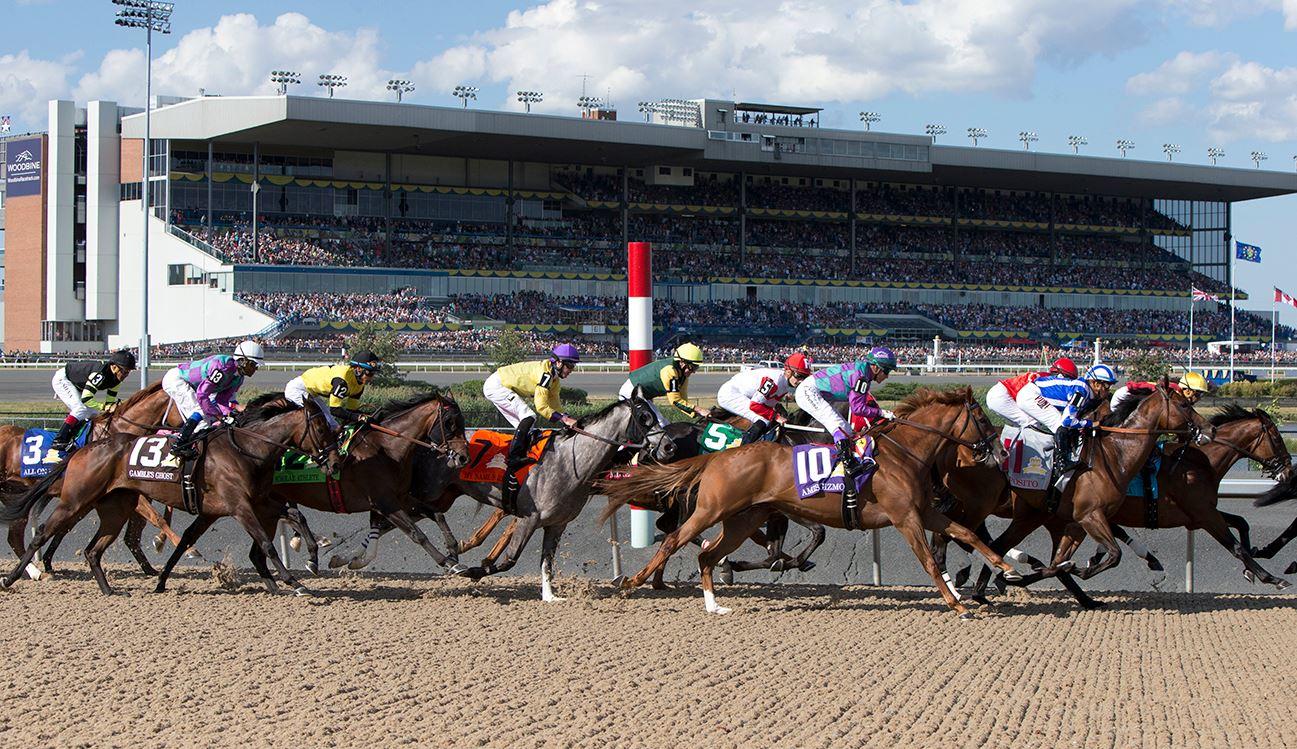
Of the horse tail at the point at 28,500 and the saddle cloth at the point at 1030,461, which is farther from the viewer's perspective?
the horse tail at the point at 28,500

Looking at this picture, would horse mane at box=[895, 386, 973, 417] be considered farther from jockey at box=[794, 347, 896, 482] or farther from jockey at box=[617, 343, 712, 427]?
jockey at box=[617, 343, 712, 427]

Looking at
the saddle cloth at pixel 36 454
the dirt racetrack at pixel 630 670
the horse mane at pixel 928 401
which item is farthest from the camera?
the saddle cloth at pixel 36 454

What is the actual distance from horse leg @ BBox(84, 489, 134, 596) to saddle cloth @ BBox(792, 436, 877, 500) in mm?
4510

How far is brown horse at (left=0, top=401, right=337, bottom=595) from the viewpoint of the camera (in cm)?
845

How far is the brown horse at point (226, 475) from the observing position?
8.45 m

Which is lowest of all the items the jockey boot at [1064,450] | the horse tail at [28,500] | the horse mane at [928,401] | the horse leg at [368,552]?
the horse leg at [368,552]

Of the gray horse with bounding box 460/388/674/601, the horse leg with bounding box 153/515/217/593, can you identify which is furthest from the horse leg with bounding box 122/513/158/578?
the gray horse with bounding box 460/388/674/601

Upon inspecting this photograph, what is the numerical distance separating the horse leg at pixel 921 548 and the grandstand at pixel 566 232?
29.5 m

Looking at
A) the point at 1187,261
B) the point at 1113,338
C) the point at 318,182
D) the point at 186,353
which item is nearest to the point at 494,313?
the point at 318,182

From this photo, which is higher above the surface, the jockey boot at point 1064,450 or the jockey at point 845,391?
the jockey at point 845,391

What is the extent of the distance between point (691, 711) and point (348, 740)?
138 cm

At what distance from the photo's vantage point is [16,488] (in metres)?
9.84

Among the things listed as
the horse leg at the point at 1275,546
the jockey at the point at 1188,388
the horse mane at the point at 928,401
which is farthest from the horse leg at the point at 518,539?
the horse leg at the point at 1275,546

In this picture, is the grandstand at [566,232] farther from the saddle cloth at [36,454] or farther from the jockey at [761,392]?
the jockey at [761,392]
